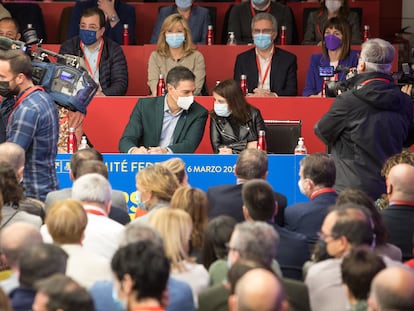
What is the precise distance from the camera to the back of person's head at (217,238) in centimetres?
631

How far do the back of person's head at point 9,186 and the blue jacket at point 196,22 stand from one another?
6320 millimetres

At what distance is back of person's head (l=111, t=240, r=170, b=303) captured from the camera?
5.16m

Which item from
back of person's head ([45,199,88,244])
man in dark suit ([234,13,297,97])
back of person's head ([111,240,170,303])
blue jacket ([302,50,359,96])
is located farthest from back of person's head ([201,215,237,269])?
man in dark suit ([234,13,297,97])

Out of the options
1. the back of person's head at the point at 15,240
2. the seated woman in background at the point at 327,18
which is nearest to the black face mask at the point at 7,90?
Result: the back of person's head at the point at 15,240

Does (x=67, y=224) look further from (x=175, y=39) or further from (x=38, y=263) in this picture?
(x=175, y=39)

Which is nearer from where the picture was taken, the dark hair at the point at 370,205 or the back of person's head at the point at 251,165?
the dark hair at the point at 370,205

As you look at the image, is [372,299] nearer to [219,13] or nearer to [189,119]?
[189,119]

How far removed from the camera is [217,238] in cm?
632

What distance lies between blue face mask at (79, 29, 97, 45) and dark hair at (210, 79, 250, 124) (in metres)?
2.32

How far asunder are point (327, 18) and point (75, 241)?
7981 mm

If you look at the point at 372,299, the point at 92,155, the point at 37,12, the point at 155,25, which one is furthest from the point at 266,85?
the point at 372,299

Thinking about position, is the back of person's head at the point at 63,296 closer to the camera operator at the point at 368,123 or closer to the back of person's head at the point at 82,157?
the back of person's head at the point at 82,157

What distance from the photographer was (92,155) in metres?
8.13

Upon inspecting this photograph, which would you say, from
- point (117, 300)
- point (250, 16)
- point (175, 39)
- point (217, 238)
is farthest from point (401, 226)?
point (250, 16)
